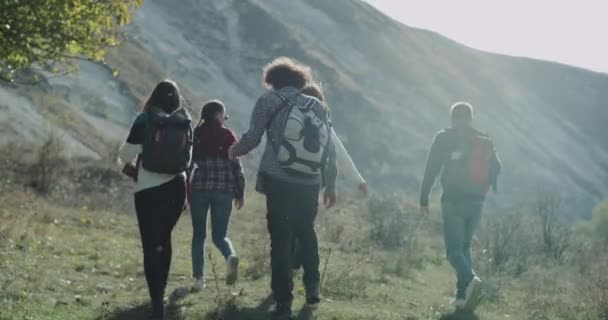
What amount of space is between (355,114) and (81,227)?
3286 centimetres

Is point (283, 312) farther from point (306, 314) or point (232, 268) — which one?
point (232, 268)

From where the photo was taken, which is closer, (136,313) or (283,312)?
(283,312)

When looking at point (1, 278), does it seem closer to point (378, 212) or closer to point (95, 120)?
point (378, 212)

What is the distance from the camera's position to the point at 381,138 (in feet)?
145

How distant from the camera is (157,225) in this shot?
588 centimetres

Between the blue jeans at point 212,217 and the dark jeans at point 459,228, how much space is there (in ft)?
6.76

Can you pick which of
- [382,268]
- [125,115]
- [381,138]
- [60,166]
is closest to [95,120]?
[125,115]

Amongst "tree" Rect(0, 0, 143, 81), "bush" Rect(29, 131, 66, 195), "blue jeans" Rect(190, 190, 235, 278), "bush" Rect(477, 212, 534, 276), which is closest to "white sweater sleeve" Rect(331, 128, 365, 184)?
"blue jeans" Rect(190, 190, 235, 278)

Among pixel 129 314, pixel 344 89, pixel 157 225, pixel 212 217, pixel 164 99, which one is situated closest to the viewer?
pixel 157 225

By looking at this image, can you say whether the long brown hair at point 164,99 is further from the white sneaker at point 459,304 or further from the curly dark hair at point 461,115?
the white sneaker at point 459,304

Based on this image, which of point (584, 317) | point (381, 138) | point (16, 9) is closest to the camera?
point (16, 9)

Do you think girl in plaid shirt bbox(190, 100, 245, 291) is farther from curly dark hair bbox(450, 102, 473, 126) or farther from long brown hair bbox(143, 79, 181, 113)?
curly dark hair bbox(450, 102, 473, 126)

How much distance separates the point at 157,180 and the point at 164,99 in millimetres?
643

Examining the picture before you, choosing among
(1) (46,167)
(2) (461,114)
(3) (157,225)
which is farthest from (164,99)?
(1) (46,167)
